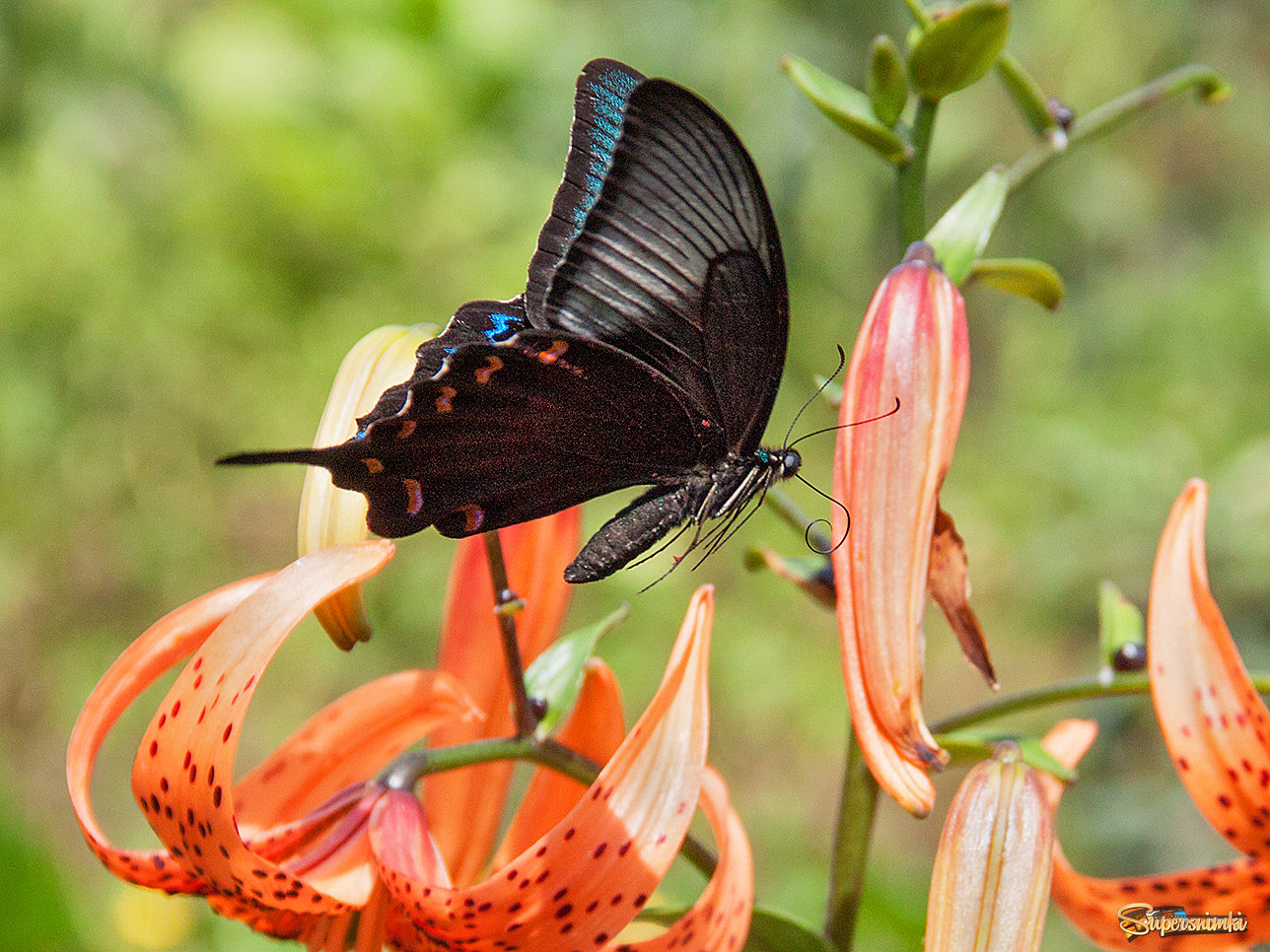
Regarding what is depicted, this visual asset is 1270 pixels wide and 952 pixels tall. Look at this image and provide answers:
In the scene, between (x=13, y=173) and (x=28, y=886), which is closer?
(x=28, y=886)

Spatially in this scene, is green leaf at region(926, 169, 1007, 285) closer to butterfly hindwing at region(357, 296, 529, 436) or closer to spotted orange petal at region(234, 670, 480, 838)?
butterfly hindwing at region(357, 296, 529, 436)

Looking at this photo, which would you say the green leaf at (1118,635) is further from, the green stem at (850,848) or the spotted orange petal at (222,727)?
the spotted orange petal at (222,727)

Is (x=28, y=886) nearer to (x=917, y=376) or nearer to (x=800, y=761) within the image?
(x=917, y=376)

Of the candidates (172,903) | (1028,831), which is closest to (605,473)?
(1028,831)

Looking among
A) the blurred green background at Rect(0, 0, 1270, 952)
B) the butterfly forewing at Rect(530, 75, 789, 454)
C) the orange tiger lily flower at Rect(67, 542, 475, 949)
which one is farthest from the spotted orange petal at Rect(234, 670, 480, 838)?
the blurred green background at Rect(0, 0, 1270, 952)

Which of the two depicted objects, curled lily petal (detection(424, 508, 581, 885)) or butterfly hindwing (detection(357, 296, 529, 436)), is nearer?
butterfly hindwing (detection(357, 296, 529, 436))

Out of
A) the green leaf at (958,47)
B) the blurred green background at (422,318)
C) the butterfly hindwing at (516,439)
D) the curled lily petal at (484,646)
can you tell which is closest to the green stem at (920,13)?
the green leaf at (958,47)
